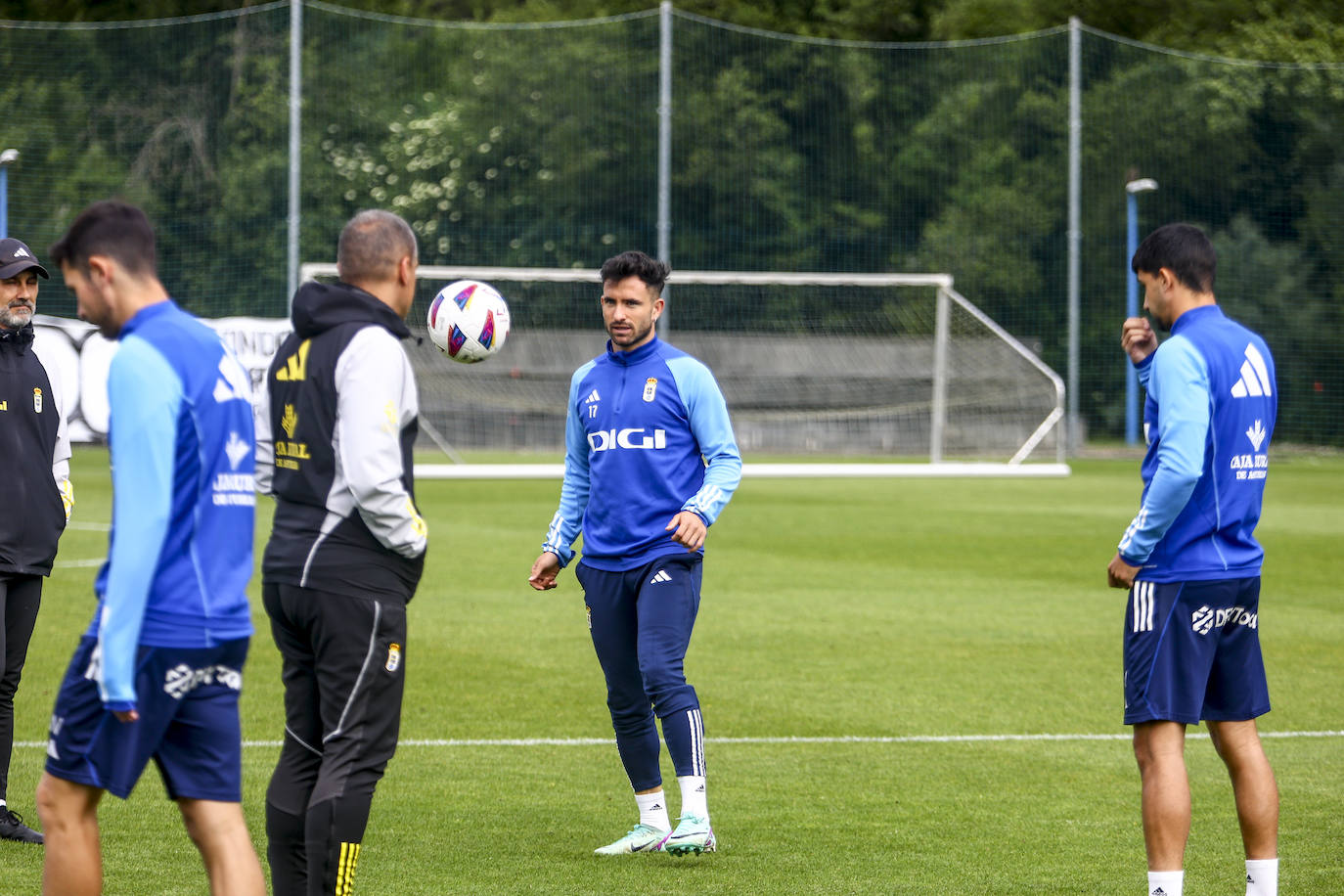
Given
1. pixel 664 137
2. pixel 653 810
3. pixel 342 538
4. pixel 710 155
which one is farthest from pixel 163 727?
pixel 710 155

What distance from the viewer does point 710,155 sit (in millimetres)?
38719

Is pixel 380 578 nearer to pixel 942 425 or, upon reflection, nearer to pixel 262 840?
pixel 262 840

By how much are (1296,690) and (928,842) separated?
439 centimetres

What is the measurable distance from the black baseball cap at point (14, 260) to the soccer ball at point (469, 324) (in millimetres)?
1604

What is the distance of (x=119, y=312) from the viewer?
4.08 metres

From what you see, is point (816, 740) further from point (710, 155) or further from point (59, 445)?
point (710, 155)

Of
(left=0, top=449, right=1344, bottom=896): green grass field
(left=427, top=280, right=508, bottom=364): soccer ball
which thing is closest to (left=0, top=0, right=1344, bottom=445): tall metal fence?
Result: (left=0, top=449, right=1344, bottom=896): green grass field

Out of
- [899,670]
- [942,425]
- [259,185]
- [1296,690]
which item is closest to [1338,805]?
[1296,690]

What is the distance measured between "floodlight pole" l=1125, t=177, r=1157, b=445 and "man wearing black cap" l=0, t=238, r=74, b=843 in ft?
108

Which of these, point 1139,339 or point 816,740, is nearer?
point 1139,339

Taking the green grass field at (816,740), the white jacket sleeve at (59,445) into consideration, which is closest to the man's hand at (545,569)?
the green grass field at (816,740)

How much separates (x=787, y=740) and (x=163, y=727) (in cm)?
477

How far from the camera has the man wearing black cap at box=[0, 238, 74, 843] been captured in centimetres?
631

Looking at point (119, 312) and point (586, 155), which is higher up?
point (586, 155)
